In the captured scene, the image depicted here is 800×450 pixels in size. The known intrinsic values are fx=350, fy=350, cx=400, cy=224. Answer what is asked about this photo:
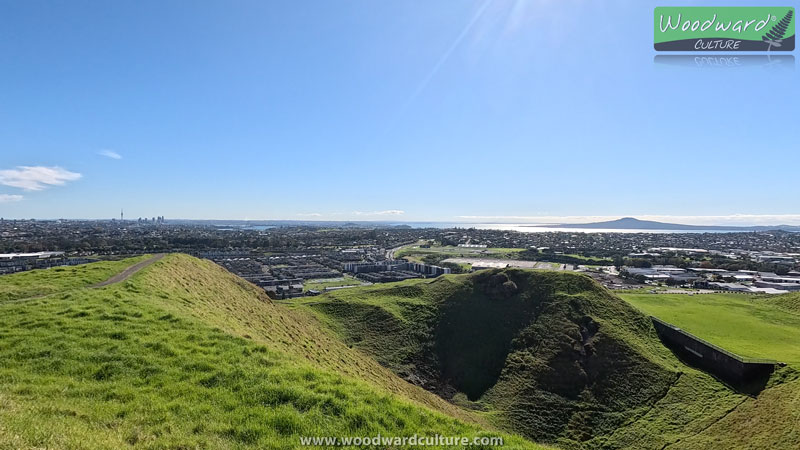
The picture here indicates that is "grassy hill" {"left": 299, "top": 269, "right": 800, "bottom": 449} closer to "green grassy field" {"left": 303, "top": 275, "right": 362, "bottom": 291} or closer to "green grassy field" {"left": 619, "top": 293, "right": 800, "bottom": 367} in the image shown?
"green grassy field" {"left": 619, "top": 293, "right": 800, "bottom": 367}

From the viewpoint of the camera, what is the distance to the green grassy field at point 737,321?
32.8 metres

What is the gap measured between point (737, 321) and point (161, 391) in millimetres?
57405

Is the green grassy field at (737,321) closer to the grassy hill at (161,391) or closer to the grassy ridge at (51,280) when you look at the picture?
the grassy hill at (161,391)

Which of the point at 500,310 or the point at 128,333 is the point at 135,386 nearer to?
the point at 128,333

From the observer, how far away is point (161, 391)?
8.85 m

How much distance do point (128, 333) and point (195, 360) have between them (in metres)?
3.67

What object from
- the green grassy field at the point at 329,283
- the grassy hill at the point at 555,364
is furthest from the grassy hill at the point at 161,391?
the green grassy field at the point at 329,283

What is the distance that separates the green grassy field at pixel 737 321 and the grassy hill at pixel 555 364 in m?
6.56

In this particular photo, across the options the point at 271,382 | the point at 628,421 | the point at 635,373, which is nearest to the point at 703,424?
the point at 628,421

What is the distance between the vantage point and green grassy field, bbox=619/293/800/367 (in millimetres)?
32781

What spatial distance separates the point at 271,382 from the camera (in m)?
9.42

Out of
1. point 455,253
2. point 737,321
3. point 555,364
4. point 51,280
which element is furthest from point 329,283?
point 455,253

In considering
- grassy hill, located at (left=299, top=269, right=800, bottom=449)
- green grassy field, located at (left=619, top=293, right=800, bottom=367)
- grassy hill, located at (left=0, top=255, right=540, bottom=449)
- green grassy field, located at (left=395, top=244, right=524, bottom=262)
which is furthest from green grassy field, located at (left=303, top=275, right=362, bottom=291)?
grassy hill, located at (left=0, top=255, right=540, bottom=449)

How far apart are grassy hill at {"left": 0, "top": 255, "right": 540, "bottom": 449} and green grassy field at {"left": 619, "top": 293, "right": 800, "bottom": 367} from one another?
126 feet
